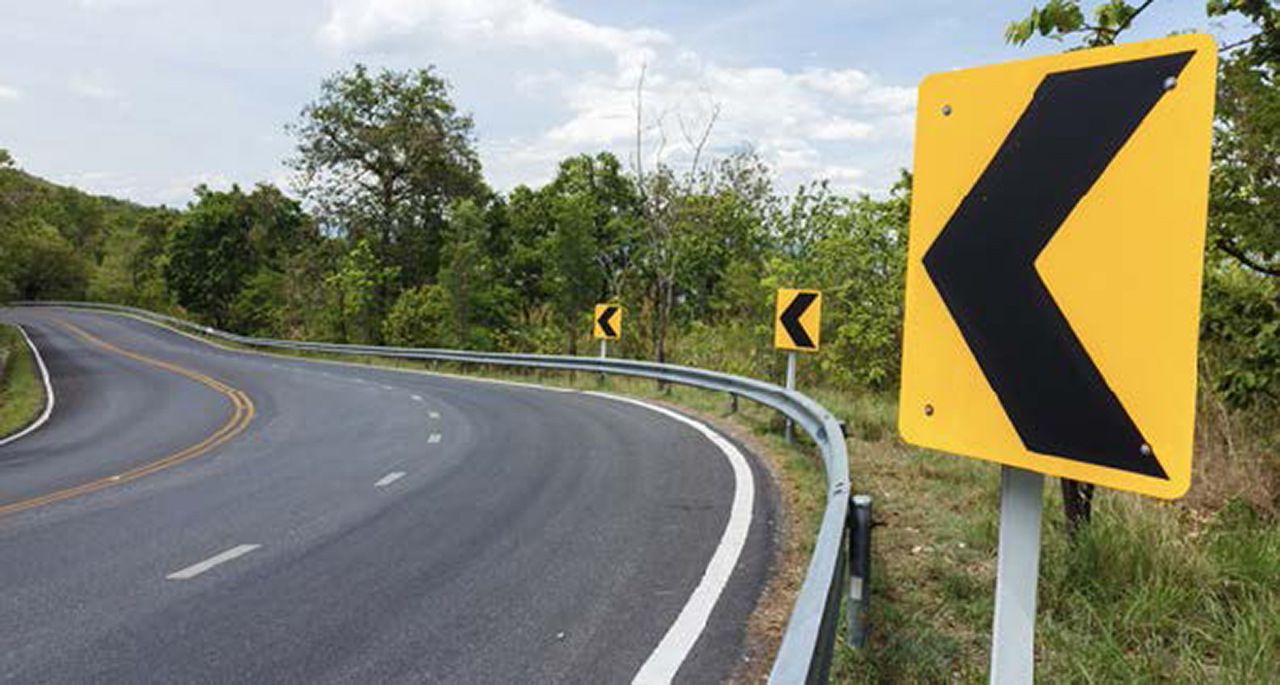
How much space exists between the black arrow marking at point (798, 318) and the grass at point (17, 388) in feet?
52.5

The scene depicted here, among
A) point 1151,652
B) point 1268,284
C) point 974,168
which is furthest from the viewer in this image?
point 1268,284

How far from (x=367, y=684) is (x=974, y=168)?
3.49 metres

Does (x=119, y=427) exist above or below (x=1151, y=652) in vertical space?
below

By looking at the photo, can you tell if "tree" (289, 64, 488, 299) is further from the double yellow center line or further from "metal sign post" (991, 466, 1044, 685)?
"metal sign post" (991, 466, 1044, 685)

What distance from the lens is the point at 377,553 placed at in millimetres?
5645

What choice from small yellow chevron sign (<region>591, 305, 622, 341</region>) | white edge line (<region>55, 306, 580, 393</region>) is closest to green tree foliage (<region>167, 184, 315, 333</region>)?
white edge line (<region>55, 306, 580, 393</region>)

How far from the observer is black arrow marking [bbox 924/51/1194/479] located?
4.85ft

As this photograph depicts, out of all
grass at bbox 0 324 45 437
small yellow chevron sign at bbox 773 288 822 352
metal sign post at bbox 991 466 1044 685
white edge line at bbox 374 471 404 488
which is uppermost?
small yellow chevron sign at bbox 773 288 822 352

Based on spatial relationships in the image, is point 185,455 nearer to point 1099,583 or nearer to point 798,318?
point 798,318

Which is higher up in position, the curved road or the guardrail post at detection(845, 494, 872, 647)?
the guardrail post at detection(845, 494, 872, 647)

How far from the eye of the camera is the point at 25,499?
8.18 meters

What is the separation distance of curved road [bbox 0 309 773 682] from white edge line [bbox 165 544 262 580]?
0.03 meters

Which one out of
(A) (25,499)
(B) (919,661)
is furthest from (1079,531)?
(A) (25,499)

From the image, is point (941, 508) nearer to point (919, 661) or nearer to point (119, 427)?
point (919, 661)
